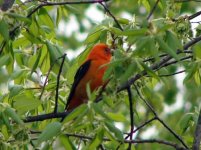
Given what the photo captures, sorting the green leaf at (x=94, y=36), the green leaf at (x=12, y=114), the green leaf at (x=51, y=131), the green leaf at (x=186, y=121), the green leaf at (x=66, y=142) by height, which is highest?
the green leaf at (x=94, y=36)

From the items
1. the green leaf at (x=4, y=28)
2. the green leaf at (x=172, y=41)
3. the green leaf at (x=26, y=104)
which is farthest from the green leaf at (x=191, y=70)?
the green leaf at (x=4, y=28)

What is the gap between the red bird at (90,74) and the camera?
5.90 m

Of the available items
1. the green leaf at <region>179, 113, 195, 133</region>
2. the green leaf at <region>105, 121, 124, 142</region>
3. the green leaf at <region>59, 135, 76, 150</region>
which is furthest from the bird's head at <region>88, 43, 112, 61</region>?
the green leaf at <region>105, 121, 124, 142</region>

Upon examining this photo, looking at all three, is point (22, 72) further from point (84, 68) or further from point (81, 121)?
point (81, 121)

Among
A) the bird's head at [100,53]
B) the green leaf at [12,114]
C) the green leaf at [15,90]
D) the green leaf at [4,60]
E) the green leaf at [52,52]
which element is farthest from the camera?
the bird's head at [100,53]

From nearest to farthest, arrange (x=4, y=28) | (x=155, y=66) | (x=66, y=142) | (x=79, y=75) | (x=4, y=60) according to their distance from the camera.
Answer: (x=4, y=28) < (x=66, y=142) < (x=155, y=66) < (x=4, y=60) < (x=79, y=75)

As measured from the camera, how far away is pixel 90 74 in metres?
6.15

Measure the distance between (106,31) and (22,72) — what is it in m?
0.84

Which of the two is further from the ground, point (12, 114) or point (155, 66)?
point (155, 66)

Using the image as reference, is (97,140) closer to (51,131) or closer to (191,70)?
(51,131)

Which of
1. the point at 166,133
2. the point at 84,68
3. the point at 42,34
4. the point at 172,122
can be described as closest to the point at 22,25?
the point at 42,34

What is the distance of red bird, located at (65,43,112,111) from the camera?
590cm

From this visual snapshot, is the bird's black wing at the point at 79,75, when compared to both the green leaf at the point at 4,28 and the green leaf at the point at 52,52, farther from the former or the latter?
the green leaf at the point at 4,28

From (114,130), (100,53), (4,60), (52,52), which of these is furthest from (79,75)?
(114,130)
